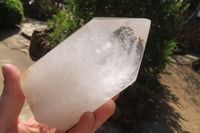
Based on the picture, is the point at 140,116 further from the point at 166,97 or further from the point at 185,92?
the point at 185,92

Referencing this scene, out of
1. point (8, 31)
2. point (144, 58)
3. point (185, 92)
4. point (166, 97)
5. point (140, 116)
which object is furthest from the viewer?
point (8, 31)

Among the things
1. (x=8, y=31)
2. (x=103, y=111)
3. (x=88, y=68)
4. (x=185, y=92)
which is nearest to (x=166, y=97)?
(x=185, y=92)

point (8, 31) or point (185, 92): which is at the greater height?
point (8, 31)

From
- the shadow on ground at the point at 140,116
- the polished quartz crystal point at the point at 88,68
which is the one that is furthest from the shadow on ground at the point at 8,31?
the polished quartz crystal point at the point at 88,68

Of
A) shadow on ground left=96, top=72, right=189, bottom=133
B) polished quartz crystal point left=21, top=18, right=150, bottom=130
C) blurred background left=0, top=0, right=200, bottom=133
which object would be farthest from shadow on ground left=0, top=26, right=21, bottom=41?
polished quartz crystal point left=21, top=18, right=150, bottom=130

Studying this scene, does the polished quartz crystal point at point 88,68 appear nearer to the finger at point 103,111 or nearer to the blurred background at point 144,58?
the finger at point 103,111

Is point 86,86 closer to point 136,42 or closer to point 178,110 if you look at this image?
point 136,42

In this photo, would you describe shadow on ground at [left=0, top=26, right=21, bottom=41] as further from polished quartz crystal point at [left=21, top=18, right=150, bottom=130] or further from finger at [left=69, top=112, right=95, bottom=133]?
finger at [left=69, top=112, right=95, bottom=133]
